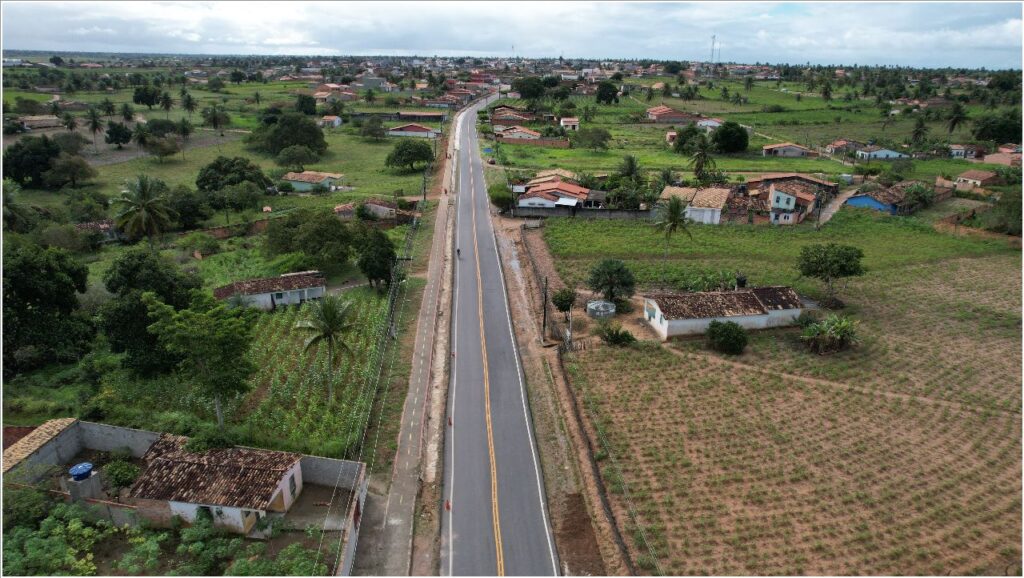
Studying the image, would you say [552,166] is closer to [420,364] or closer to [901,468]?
[420,364]

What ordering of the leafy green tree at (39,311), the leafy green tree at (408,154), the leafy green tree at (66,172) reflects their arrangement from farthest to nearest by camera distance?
1. the leafy green tree at (408,154)
2. the leafy green tree at (66,172)
3. the leafy green tree at (39,311)

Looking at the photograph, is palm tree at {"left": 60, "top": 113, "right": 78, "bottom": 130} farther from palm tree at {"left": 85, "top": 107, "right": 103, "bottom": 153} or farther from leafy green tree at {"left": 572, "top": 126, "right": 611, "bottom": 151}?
leafy green tree at {"left": 572, "top": 126, "right": 611, "bottom": 151}

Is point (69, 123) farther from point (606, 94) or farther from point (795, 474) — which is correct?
point (795, 474)

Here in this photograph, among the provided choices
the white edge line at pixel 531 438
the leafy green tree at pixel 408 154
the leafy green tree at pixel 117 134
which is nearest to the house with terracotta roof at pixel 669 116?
the leafy green tree at pixel 408 154

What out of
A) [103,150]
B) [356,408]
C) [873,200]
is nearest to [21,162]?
[103,150]

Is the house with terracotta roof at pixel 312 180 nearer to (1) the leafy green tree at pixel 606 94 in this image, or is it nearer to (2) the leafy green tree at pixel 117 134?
(2) the leafy green tree at pixel 117 134

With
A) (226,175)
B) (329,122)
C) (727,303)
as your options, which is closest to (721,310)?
(727,303)
